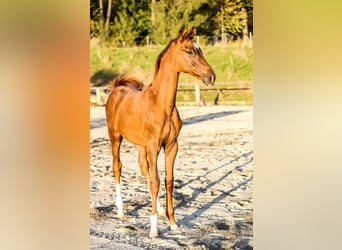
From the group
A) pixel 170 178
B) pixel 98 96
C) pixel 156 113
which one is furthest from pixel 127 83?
pixel 170 178

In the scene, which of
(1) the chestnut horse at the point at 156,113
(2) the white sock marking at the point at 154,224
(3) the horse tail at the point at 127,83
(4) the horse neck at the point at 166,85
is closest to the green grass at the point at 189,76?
(3) the horse tail at the point at 127,83

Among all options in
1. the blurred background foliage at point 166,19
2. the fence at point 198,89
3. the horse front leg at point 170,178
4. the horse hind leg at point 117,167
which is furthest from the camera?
the blurred background foliage at point 166,19

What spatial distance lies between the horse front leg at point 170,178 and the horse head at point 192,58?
26cm

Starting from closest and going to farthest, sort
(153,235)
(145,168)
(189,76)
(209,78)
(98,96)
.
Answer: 1. (209,78)
2. (153,235)
3. (145,168)
4. (98,96)
5. (189,76)

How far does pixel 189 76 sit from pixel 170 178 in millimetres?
547

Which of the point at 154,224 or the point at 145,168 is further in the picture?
the point at 145,168

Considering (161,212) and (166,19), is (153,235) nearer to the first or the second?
(161,212)

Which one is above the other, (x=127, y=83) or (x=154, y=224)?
(x=127, y=83)

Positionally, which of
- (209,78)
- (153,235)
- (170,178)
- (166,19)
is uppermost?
(166,19)

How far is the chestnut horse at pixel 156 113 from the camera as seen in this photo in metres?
1.41

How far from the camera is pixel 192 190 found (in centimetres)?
173

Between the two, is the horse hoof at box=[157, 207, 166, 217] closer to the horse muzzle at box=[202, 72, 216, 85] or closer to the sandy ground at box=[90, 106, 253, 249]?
the sandy ground at box=[90, 106, 253, 249]

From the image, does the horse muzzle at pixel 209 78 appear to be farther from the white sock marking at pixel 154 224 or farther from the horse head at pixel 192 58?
the white sock marking at pixel 154 224

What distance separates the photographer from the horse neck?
1.45 m
